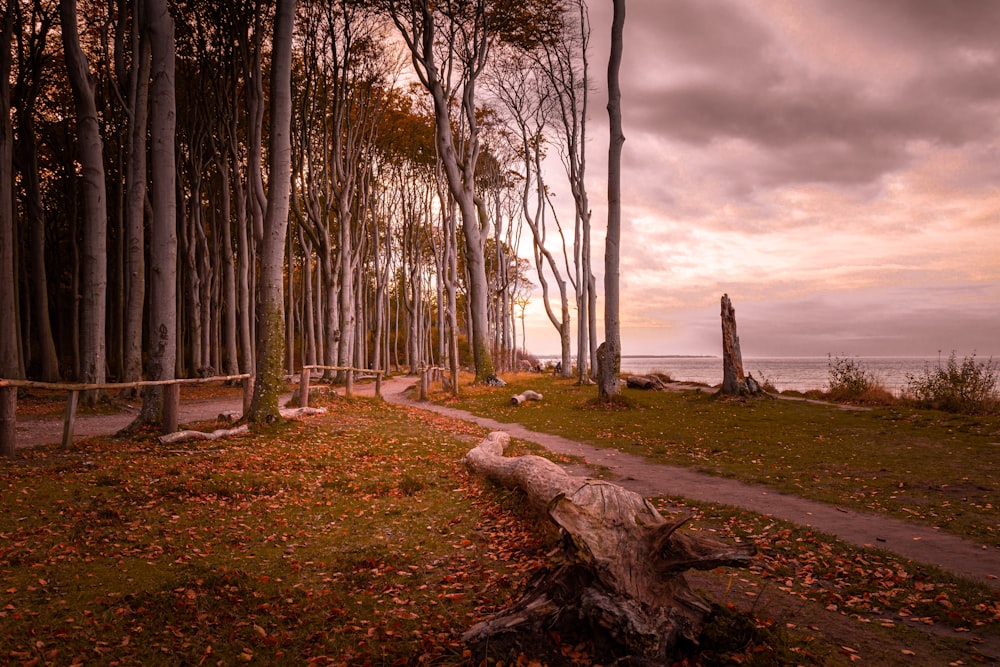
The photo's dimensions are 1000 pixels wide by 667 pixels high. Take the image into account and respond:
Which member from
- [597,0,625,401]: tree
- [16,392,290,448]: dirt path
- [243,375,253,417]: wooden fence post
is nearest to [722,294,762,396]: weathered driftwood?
[597,0,625,401]: tree

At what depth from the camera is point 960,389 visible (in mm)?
15453

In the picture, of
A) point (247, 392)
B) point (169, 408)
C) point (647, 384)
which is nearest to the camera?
point (169, 408)

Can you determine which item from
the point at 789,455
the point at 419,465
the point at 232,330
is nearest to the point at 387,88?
the point at 232,330

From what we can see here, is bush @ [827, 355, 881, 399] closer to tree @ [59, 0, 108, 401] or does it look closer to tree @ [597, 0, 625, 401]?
tree @ [597, 0, 625, 401]

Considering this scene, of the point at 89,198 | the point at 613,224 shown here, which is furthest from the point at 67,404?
the point at 613,224

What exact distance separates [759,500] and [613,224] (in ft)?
42.3

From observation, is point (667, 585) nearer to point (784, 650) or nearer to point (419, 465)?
point (784, 650)

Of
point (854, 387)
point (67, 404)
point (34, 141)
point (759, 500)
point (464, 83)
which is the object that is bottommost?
point (759, 500)

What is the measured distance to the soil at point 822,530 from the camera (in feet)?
12.8

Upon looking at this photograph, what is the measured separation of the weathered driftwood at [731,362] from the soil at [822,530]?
8914 mm

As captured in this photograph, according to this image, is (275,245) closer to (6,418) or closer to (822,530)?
(6,418)

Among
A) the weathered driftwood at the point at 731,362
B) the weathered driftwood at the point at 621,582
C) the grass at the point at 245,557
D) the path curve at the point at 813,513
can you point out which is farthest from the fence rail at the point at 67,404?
the weathered driftwood at the point at 731,362

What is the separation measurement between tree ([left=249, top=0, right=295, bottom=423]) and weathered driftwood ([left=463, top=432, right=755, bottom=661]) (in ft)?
31.8

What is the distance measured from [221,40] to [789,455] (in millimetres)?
21713
